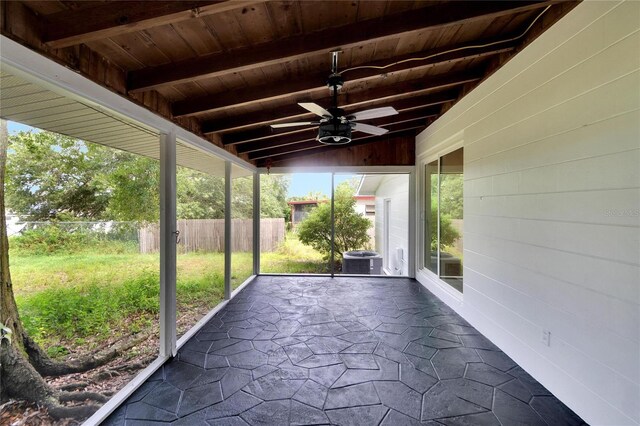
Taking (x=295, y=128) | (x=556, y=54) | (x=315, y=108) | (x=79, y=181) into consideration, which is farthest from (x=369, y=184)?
(x=79, y=181)

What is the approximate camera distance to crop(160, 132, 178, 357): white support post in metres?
2.65

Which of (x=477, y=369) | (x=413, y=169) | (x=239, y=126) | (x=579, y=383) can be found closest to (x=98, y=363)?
(x=239, y=126)

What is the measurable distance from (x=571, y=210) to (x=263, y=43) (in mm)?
2519

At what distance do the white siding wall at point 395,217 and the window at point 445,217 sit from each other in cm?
75

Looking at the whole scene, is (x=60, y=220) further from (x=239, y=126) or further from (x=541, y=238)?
(x=541, y=238)

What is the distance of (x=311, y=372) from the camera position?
8.00ft

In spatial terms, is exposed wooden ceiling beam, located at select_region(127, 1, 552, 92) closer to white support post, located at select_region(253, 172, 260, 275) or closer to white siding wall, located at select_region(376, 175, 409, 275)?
white support post, located at select_region(253, 172, 260, 275)

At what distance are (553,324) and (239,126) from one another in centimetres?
358

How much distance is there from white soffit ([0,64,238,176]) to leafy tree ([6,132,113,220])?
0.08 meters

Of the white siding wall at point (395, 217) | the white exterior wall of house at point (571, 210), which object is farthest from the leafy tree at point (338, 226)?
the white exterior wall of house at point (571, 210)

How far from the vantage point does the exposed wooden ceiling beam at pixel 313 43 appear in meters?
2.09

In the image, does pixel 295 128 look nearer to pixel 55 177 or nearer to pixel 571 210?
pixel 55 177

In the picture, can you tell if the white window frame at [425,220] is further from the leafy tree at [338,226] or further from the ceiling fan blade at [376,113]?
the ceiling fan blade at [376,113]

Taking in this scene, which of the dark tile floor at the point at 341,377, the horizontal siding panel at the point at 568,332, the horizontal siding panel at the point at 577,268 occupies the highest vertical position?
the horizontal siding panel at the point at 577,268
